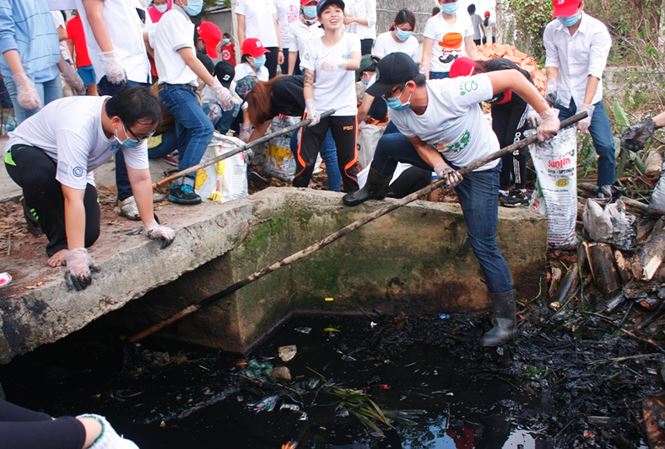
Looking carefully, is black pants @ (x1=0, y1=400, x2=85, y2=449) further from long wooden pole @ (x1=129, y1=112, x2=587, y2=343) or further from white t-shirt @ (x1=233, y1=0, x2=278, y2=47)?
white t-shirt @ (x1=233, y1=0, x2=278, y2=47)

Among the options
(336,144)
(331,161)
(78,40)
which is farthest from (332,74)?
(78,40)

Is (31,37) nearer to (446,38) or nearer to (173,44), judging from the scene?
(173,44)

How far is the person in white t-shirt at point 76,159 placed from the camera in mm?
3236

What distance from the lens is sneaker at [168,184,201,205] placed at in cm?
459

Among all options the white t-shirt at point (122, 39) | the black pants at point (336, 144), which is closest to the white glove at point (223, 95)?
the white t-shirt at point (122, 39)

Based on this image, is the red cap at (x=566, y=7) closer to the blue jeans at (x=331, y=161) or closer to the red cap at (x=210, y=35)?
the blue jeans at (x=331, y=161)

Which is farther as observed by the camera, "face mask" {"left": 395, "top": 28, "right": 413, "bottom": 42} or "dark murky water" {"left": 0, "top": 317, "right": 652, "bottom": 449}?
"face mask" {"left": 395, "top": 28, "right": 413, "bottom": 42}

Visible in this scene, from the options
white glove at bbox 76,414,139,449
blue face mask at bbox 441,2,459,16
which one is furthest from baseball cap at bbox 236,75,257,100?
white glove at bbox 76,414,139,449

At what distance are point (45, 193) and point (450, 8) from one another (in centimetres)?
449

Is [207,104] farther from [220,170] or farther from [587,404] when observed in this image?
[587,404]

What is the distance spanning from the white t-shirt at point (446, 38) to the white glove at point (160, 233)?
3.83 meters

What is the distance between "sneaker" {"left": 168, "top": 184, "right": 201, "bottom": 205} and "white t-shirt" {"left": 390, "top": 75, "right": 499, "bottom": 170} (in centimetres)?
161

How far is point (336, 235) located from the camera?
13.8ft

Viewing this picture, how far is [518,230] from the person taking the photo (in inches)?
181
